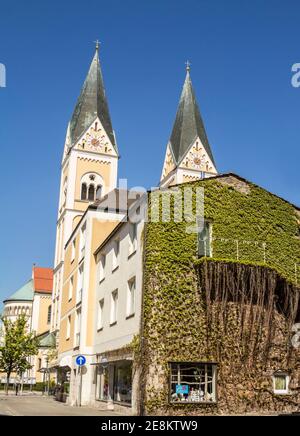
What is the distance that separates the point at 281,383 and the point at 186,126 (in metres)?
61.6

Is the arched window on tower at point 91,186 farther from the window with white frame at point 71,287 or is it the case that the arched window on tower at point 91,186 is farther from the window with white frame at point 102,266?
the window with white frame at point 102,266

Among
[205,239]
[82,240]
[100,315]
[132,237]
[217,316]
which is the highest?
[82,240]

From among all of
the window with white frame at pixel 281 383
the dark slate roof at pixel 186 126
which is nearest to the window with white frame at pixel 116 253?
the window with white frame at pixel 281 383

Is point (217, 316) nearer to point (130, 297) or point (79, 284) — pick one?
point (130, 297)

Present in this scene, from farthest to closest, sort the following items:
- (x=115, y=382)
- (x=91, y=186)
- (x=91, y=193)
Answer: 1. (x=91, y=186)
2. (x=91, y=193)
3. (x=115, y=382)

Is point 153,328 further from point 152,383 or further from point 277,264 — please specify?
point 277,264

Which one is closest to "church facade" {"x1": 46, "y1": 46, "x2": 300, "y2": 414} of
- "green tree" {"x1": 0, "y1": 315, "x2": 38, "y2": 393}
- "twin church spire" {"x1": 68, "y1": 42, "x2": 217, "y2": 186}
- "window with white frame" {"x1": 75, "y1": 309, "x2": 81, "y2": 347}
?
"window with white frame" {"x1": 75, "y1": 309, "x2": 81, "y2": 347}

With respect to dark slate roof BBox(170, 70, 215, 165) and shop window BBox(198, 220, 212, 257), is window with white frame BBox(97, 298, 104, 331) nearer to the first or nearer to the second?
shop window BBox(198, 220, 212, 257)

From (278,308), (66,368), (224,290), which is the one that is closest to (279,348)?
(278,308)

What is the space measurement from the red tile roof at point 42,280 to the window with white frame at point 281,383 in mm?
68306

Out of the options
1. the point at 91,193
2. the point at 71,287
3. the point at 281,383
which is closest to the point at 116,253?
the point at 281,383

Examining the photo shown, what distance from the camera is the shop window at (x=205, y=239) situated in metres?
24.1

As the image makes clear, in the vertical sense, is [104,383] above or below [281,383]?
below

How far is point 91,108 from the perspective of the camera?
79.8 metres
